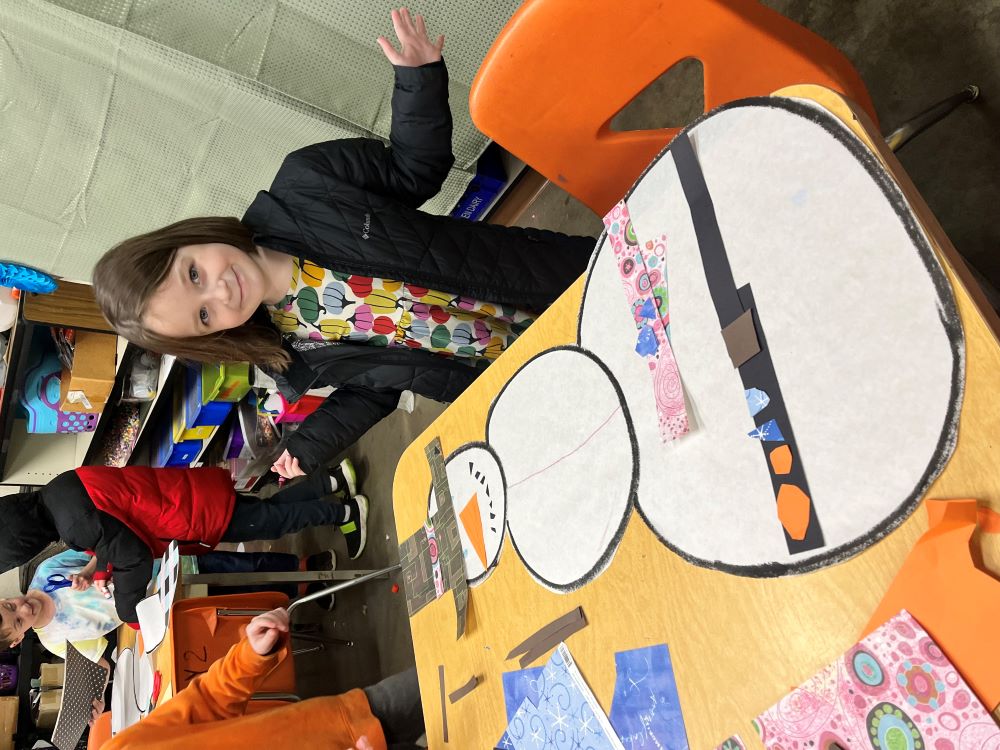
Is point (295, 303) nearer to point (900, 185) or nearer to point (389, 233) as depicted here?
point (389, 233)

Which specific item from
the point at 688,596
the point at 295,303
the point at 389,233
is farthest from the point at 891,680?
the point at 295,303

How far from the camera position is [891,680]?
0.55 metres

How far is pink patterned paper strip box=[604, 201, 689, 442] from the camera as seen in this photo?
30.2 inches

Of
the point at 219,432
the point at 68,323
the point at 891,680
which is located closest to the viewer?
the point at 891,680

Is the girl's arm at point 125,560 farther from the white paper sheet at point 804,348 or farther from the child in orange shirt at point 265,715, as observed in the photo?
the white paper sheet at point 804,348

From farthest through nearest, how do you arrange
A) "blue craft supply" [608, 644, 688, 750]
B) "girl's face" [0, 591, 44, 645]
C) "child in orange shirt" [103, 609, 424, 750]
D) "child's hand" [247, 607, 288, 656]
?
"girl's face" [0, 591, 44, 645]
"child's hand" [247, 607, 288, 656]
"child in orange shirt" [103, 609, 424, 750]
"blue craft supply" [608, 644, 688, 750]

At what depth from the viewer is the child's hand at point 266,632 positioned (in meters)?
1.53

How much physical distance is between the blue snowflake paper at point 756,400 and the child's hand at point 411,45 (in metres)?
0.87

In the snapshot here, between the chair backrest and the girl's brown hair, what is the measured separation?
0.59m

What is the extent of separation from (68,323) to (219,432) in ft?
3.24

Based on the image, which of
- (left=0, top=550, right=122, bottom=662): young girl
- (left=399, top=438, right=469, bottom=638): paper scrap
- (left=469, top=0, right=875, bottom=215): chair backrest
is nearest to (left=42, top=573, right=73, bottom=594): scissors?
(left=0, top=550, right=122, bottom=662): young girl

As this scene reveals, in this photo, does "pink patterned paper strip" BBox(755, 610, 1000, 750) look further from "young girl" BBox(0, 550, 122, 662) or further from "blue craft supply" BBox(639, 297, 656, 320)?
"young girl" BBox(0, 550, 122, 662)

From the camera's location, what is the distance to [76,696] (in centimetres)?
263

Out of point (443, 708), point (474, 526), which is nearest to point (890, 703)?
point (474, 526)
